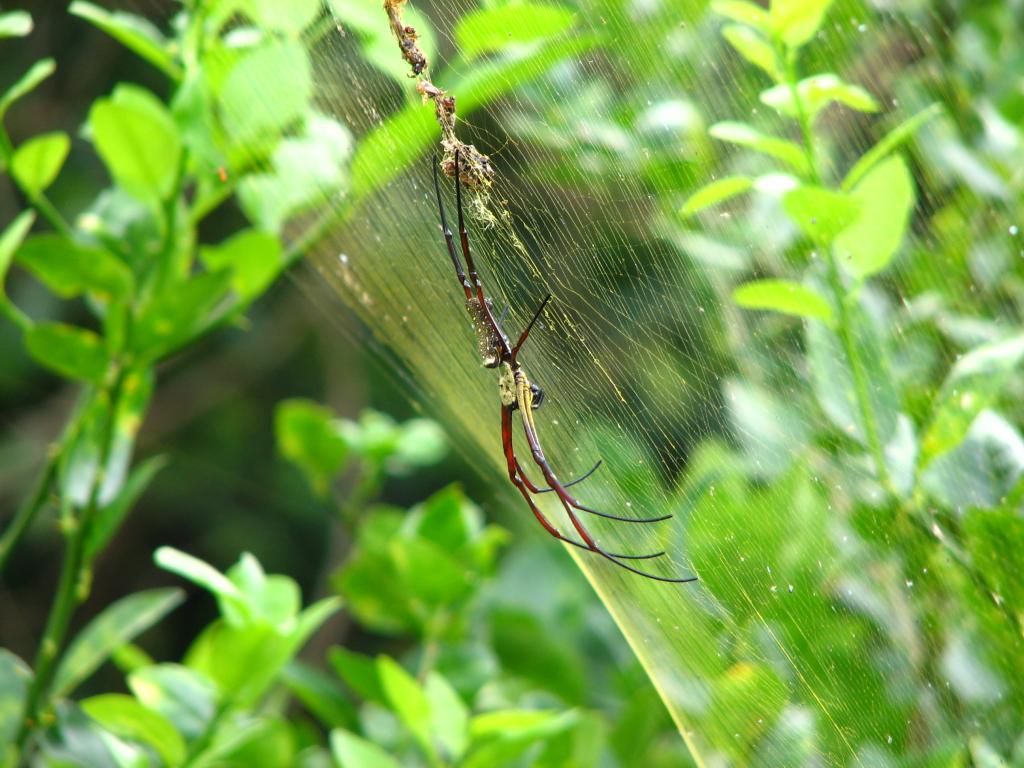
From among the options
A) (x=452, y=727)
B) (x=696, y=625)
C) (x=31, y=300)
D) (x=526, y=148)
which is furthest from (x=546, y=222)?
(x=31, y=300)

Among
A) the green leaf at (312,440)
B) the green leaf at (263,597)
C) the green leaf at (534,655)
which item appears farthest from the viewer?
the green leaf at (312,440)

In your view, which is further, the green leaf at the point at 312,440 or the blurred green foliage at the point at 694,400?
the green leaf at the point at 312,440

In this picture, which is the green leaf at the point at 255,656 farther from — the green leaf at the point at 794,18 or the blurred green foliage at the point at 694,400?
the green leaf at the point at 794,18

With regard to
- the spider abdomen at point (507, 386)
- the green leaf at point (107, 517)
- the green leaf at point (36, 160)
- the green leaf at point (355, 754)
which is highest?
the green leaf at point (36, 160)

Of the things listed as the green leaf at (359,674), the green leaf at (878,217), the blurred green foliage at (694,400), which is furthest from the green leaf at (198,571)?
the green leaf at (878,217)

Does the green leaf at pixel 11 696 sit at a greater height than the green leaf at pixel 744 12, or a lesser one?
lesser

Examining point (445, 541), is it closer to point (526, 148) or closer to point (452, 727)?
point (452, 727)

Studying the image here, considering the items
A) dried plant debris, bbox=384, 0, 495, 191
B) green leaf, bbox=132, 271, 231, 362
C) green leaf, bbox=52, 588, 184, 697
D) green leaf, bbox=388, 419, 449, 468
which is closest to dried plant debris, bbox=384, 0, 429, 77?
dried plant debris, bbox=384, 0, 495, 191

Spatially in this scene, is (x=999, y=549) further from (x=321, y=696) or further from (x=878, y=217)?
(x=321, y=696)
